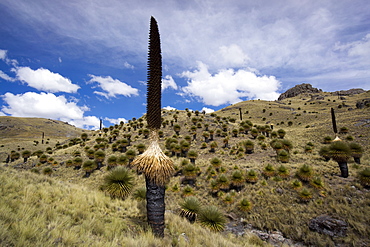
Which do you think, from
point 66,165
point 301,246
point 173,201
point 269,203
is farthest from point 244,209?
point 66,165

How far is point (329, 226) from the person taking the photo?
9.90 meters

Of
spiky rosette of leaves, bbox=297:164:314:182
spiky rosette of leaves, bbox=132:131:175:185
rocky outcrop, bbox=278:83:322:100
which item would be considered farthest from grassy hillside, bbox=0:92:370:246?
rocky outcrop, bbox=278:83:322:100

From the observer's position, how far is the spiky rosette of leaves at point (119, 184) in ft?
32.3

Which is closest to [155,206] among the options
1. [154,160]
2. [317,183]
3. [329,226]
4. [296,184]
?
[154,160]

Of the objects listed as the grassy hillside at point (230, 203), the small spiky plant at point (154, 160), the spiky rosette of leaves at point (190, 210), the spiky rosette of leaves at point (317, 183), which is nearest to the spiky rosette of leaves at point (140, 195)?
the grassy hillside at point (230, 203)

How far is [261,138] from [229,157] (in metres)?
8.72

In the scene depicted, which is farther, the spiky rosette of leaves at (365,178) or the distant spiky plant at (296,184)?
the distant spiky plant at (296,184)

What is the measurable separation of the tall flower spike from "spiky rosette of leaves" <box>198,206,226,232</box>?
22.9 feet

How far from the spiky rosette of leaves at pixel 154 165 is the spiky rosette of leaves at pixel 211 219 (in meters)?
5.55

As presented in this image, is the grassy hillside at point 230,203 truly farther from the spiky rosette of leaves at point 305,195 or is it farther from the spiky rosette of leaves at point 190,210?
the spiky rosette of leaves at point 190,210

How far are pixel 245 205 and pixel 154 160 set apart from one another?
10.7 m

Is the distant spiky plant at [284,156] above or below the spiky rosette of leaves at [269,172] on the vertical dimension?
above

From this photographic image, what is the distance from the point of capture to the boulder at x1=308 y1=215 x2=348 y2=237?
377 inches

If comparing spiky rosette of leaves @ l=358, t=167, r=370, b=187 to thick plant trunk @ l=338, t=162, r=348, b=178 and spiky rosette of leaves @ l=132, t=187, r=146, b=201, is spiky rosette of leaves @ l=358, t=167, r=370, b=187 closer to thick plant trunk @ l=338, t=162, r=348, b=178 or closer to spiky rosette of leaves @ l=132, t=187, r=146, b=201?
thick plant trunk @ l=338, t=162, r=348, b=178
